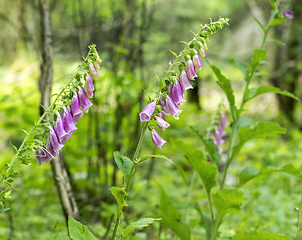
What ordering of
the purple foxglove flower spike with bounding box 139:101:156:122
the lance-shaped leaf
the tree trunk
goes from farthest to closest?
1. the tree trunk
2. the lance-shaped leaf
3. the purple foxglove flower spike with bounding box 139:101:156:122

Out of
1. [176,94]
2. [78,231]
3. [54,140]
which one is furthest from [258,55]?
[78,231]

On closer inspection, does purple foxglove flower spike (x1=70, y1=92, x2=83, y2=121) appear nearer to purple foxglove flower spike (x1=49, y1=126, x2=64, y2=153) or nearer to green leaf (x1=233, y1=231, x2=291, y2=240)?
purple foxglove flower spike (x1=49, y1=126, x2=64, y2=153)

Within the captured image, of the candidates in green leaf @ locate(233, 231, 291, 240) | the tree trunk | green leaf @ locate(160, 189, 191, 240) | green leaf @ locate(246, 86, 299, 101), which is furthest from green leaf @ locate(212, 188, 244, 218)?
the tree trunk

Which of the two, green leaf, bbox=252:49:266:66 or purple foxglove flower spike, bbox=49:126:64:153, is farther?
green leaf, bbox=252:49:266:66

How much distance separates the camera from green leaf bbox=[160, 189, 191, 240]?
5.09 feet

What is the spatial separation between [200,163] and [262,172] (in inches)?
15.3

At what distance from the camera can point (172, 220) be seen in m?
1.55

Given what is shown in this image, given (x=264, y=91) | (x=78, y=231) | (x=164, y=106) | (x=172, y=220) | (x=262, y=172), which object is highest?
(x=264, y=91)

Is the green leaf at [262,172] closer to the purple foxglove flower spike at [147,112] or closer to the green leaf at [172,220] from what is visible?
the green leaf at [172,220]

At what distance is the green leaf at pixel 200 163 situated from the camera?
150 centimetres

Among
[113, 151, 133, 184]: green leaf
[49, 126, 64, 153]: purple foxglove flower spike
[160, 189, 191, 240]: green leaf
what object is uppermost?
[49, 126, 64, 153]: purple foxglove flower spike

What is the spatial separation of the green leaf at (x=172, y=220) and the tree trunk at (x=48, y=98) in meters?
0.60

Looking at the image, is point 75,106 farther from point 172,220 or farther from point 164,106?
point 172,220

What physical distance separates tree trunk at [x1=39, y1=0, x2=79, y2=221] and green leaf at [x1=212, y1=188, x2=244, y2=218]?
0.94m
